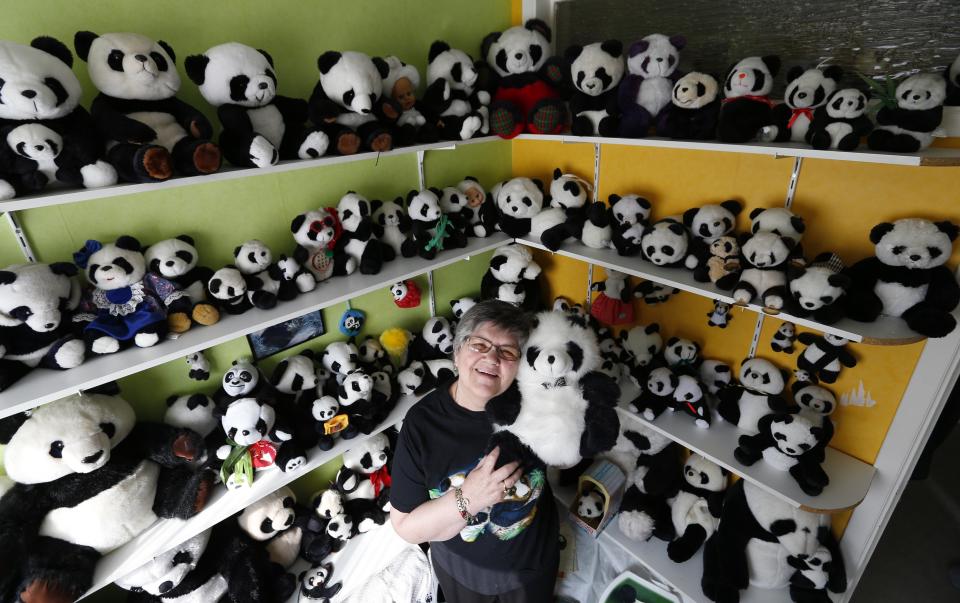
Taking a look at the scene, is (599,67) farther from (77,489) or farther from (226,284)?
(77,489)

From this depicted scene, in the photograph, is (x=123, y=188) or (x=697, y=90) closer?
(x=123, y=188)

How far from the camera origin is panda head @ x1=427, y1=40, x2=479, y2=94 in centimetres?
176

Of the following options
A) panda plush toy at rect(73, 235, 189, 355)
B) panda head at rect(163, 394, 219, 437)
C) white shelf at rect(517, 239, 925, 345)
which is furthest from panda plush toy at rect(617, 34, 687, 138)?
panda head at rect(163, 394, 219, 437)

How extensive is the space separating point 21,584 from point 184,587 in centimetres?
46

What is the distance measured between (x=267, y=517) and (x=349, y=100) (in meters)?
1.51

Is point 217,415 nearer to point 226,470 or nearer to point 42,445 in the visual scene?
point 226,470

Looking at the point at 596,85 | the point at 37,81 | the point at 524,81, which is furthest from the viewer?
the point at 524,81

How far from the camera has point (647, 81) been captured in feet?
5.20

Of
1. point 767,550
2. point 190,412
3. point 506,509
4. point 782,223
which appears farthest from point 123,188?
point 767,550

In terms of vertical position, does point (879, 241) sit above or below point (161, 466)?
above

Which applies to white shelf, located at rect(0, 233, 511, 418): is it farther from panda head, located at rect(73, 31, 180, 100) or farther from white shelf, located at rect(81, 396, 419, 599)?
panda head, located at rect(73, 31, 180, 100)

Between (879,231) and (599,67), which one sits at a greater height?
(599,67)

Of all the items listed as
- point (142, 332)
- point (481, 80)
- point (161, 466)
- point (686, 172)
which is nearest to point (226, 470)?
point (161, 466)

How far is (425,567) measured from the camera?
198cm
